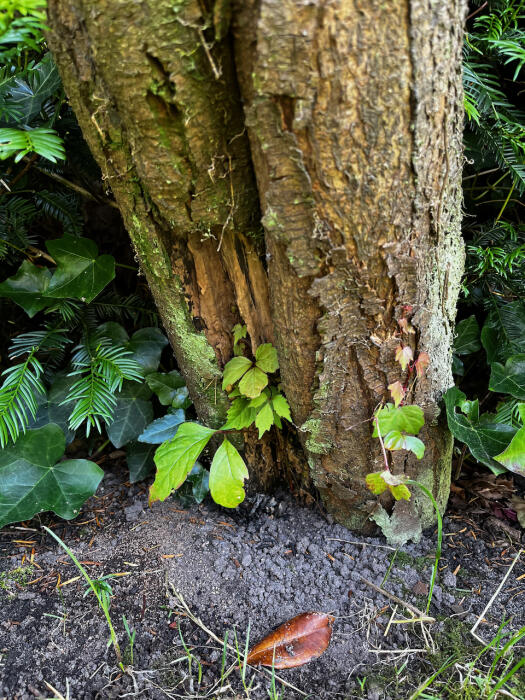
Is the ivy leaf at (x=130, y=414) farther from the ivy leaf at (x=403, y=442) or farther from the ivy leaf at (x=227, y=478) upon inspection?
the ivy leaf at (x=403, y=442)

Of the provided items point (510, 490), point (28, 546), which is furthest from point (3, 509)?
point (510, 490)

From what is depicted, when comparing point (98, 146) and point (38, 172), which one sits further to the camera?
point (38, 172)

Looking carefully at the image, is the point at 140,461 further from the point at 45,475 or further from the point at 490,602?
the point at 490,602

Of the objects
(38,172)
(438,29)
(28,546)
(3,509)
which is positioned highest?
(438,29)

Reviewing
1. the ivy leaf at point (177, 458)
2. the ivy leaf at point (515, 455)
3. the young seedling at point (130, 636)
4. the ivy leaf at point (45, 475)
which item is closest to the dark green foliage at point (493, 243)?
the ivy leaf at point (515, 455)

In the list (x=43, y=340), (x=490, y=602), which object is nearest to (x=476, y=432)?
(x=490, y=602)

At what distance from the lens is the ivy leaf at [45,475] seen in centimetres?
131

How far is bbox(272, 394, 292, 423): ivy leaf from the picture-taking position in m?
1.19

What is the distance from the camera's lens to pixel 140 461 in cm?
151

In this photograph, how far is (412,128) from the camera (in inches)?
31.9

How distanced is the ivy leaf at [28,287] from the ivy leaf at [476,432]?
1.15m

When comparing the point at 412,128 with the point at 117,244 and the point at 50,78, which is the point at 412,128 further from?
the point at 117,244

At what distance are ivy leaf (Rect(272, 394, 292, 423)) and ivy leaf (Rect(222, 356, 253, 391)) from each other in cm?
10

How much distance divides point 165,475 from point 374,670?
609mm
